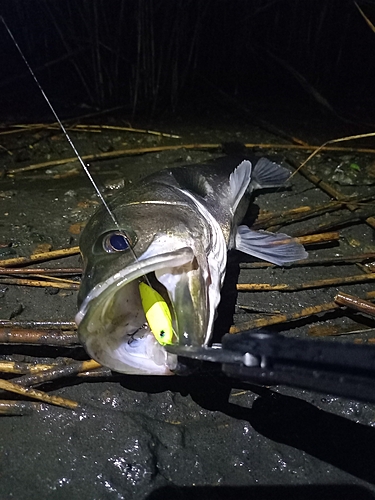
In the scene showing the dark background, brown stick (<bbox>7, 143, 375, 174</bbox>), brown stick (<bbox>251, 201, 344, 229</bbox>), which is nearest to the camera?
brown stick (<bbox>251, 201, 344, 229</bbox>)

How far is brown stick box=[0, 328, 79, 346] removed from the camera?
2494mm

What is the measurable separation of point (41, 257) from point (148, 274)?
1.27 metres

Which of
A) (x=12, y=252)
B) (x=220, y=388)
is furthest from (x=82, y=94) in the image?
(x=220, y=388)

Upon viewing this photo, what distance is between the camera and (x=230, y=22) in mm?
6562

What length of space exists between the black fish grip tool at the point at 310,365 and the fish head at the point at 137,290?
499mm

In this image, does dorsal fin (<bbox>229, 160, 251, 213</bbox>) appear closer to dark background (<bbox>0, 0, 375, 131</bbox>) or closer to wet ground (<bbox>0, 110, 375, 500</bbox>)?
wet ground (<bbox>0, 110, 375, 500</bbox>)

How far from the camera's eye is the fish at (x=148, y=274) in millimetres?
1969

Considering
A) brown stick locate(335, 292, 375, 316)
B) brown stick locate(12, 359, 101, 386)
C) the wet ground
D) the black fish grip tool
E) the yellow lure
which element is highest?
the black fish grip tool

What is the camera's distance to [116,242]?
7.32ft

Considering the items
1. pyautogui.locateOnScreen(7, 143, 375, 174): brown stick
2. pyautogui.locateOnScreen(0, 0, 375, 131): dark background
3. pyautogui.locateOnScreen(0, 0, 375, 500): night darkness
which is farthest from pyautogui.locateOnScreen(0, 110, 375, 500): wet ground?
pyautogui.locateOnScreen(0, 0, 375, 131): dark background

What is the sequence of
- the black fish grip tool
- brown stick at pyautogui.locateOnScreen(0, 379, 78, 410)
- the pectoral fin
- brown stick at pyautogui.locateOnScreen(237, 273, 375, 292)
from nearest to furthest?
the black fish grip tool < brown stick at pyautogui.locateOnScreen(0, 379, 78, 410) < brown stick at pyautogui.locateOnScreen(237, 273, 375, 292) < the pectoral fin

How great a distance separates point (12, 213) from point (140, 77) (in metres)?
2.44

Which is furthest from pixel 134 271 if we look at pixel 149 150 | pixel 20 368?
pixel 149 150

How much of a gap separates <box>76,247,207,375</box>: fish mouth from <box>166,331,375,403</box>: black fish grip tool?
0.49 metres
